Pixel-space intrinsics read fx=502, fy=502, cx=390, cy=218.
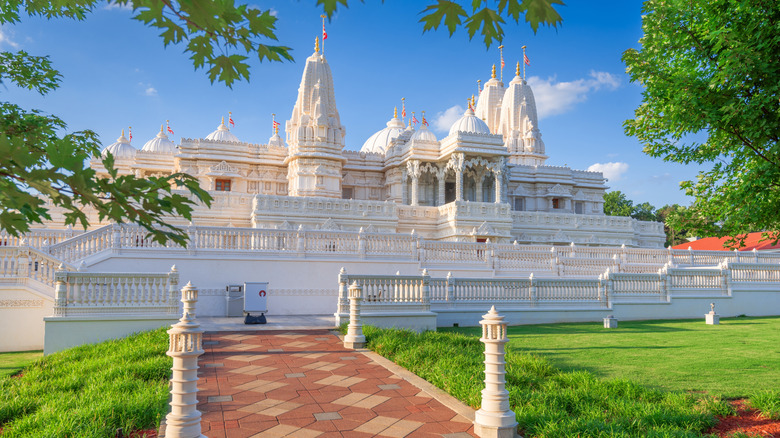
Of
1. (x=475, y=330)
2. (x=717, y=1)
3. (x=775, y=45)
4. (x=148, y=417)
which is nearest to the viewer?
(x=148, y=417)

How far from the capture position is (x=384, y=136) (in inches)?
2053

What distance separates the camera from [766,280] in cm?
A: 1916

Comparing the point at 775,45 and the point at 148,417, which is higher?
the point at 775,45

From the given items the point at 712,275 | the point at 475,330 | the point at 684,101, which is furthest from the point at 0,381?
the point at 712,275

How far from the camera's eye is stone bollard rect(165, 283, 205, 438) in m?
4.31

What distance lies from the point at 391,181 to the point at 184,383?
36.1 m

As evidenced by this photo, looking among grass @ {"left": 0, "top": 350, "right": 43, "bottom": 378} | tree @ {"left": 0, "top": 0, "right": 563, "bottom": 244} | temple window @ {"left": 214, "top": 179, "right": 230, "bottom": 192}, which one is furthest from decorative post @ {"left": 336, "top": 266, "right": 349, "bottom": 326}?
temple window @ {"left": 214, "top": 179, "right": 230, "bottom": 192}

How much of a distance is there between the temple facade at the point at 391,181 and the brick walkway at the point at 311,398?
18.5m

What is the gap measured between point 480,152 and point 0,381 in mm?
31558

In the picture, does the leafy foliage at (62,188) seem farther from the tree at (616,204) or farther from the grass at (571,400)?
the tree at (616,204)

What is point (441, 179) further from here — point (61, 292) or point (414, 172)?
point (61, 292)

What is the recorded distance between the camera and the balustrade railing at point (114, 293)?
10.6m

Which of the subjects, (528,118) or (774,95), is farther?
(528,118)

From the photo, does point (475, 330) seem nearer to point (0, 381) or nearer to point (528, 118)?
point (0, 381)
